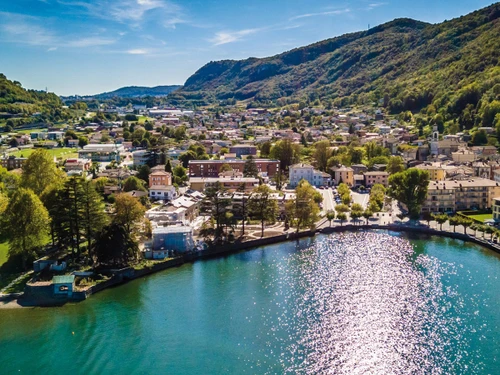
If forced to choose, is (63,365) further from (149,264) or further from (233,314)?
(149,264)

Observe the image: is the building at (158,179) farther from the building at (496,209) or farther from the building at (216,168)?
the building at (496,209)

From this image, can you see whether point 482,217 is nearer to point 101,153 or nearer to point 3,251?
point 3,251

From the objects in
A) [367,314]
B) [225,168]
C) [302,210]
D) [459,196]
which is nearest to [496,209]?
[459,196]

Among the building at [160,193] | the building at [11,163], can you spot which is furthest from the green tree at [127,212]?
the building at [11,163]

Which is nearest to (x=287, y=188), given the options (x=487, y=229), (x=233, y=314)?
(x=487, y=229)

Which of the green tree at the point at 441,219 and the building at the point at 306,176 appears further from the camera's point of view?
the building at the point at 306,176

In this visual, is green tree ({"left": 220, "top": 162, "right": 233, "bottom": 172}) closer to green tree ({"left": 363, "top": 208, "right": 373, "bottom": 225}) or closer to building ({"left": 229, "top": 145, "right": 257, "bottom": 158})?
building ({"left": 229, "top": 145, "right": 257, "bottom": 158})
